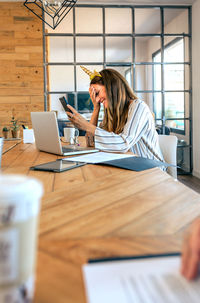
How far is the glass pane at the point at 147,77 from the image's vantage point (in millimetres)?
4977

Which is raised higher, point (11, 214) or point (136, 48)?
point (136, 48)

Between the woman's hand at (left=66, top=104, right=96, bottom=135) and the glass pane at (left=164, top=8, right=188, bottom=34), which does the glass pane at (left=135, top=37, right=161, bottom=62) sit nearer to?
the glass pane at (left=164, top=8, right=188, bottom=34)

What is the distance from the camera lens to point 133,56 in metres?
4.96

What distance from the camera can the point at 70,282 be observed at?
15.5 inches

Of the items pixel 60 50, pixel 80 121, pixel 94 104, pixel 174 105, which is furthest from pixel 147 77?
pixel 80 121

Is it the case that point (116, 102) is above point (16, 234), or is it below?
above

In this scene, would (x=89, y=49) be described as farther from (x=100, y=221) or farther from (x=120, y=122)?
(x=100, y=221)

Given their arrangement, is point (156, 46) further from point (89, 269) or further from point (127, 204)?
point (89, 269)

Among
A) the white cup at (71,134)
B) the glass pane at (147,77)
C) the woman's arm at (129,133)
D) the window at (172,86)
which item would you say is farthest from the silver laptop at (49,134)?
the window at (172,86)

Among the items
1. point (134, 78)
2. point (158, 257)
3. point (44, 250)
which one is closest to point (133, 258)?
point (158, 257)

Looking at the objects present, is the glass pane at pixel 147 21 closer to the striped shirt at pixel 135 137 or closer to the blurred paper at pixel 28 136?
the blurred paper at pixel 28 136

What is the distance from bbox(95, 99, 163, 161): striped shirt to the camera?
175 centimetres

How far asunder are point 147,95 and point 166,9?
4.15ft

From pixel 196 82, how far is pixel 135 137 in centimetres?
343
